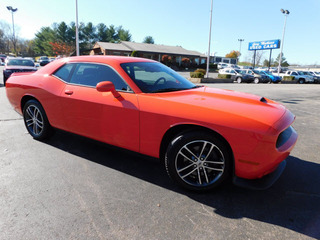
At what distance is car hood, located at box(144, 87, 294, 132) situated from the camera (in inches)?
87.9

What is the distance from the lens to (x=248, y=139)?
86.0 inches

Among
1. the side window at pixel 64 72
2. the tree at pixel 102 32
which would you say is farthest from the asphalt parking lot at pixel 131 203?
the tree at pixel 102 32

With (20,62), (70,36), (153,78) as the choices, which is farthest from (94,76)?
(70,36)

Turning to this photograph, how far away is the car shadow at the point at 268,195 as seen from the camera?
7.29 feet

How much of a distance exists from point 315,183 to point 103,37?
3135 inches

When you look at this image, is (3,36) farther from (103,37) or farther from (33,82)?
(33,82)

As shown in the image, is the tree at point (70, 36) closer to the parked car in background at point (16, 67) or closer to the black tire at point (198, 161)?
the parked car in background at point (16, 67)

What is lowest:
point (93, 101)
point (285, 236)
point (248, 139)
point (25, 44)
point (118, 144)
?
point (285, 236)

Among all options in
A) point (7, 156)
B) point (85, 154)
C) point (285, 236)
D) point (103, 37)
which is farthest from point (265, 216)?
point (103, 37)

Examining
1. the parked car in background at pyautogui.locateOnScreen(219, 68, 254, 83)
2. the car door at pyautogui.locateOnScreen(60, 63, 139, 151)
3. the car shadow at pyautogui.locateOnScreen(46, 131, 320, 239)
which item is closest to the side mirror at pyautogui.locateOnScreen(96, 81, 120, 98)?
the car door at pyautogui.locateOnScreen(60, 63, 139, 151)

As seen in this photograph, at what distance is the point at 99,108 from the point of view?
301 centimetres

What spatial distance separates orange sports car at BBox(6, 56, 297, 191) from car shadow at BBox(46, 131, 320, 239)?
0.73 feet

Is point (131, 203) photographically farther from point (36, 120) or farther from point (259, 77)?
point (259, 77)

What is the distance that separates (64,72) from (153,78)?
1.49m
